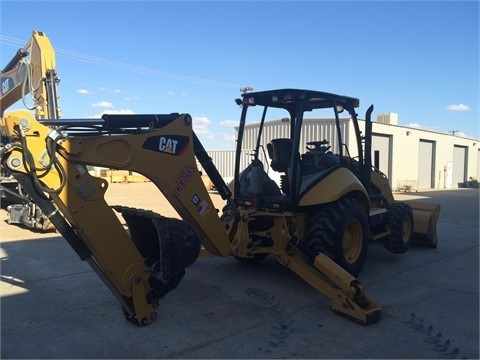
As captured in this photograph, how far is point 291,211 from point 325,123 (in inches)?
486

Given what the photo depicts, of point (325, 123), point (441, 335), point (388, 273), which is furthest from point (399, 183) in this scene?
point (441, 335)

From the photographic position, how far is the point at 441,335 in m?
4.28

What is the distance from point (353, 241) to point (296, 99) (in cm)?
211

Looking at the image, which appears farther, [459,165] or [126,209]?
[459,165]

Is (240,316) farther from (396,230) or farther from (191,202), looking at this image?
(396,230)

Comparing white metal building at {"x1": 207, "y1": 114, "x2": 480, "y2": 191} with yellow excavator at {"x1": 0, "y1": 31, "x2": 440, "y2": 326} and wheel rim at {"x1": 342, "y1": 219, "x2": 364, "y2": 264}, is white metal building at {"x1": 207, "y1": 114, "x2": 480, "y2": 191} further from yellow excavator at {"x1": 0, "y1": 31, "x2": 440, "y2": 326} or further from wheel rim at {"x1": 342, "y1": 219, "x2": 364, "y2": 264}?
wheel rim at {"x1": 342, "y1": 219, "x2": 364, "y2": 264}

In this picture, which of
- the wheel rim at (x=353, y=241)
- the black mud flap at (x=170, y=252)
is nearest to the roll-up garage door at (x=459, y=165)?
the wheel rim at (x=353, y=241)

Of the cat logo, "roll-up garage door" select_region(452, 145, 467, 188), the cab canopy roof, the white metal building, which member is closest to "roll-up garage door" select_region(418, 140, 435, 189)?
the white metal building

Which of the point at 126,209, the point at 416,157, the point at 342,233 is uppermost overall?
the point at 416,157

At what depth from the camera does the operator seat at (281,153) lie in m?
6.34

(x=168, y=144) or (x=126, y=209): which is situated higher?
(x=168, y=144)

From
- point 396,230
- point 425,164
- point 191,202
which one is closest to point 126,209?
point 191,202

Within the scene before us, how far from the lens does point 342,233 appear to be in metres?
5.74

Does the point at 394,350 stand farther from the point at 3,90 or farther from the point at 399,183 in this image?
the point at 399,183
